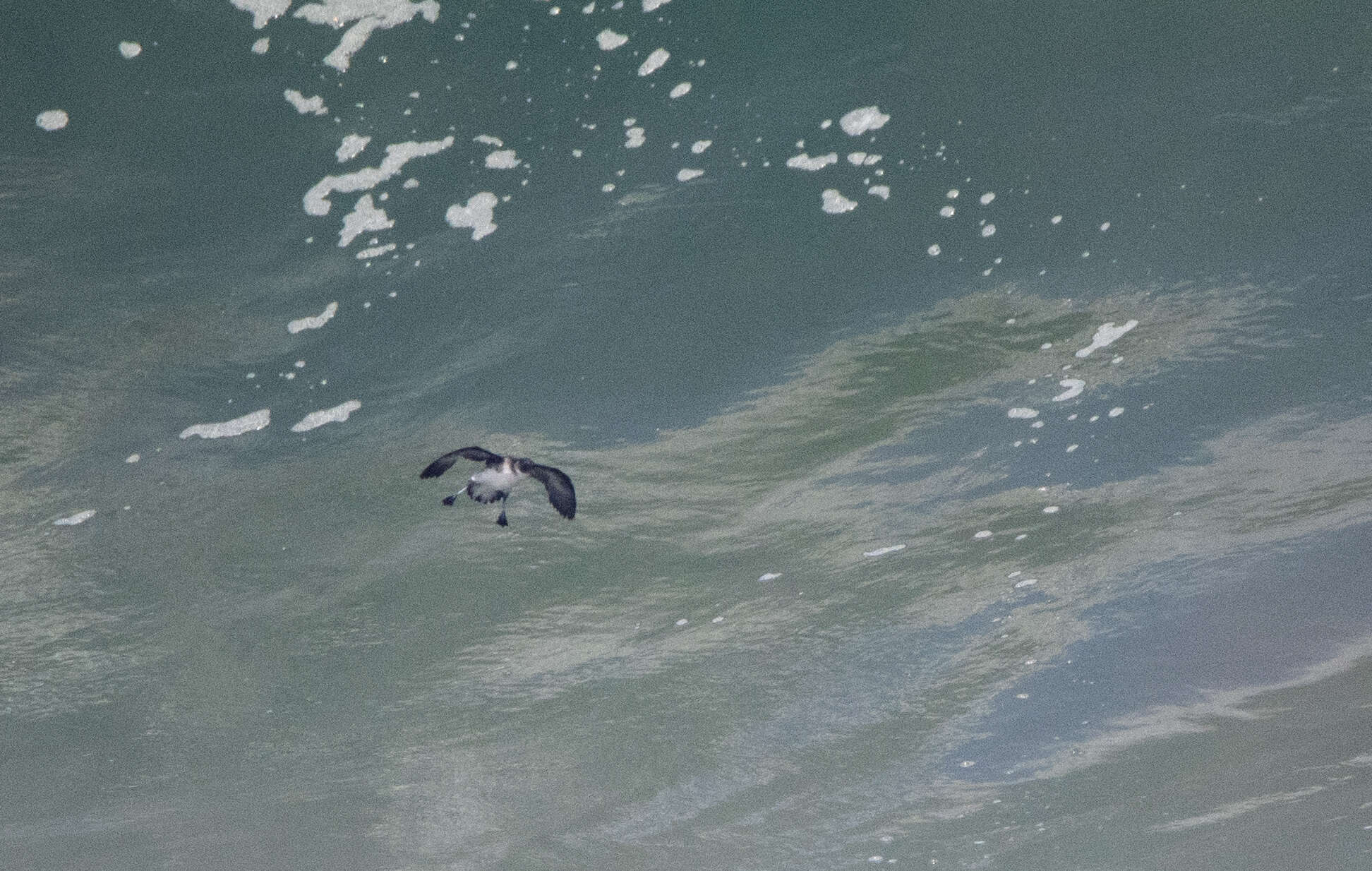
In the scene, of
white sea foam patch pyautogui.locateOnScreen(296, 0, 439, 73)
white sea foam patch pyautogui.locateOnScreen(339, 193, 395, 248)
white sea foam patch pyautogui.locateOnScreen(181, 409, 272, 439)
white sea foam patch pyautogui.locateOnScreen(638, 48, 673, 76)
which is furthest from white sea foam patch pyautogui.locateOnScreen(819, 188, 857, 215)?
white sea foam patch pyautogui.locateOnScreen(181, 409, 272, 439)

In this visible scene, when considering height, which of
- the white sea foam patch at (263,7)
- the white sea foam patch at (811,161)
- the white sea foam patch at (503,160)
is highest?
the white sea foam patch at (263,7)

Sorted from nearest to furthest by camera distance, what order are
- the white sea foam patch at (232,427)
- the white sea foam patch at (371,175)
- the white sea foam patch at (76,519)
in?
the white sea foam patch at (371,175) < the white sea foam patch at (232,427) < the white sea foam patch at (76,519)

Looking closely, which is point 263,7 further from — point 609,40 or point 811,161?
point 811,161

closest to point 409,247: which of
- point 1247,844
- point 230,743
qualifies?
point 230,743

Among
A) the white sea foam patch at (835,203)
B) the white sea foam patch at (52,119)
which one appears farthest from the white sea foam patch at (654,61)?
the white sea foam patch at (52,119)

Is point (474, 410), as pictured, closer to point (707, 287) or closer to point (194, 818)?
point (707, 287)

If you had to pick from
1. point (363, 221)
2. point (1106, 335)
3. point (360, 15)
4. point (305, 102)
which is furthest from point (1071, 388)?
point (305, 102)

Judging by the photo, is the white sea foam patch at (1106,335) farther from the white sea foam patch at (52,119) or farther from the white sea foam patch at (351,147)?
the white sea foam patch at (52,119)

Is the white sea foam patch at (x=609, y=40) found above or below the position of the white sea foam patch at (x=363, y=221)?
above
